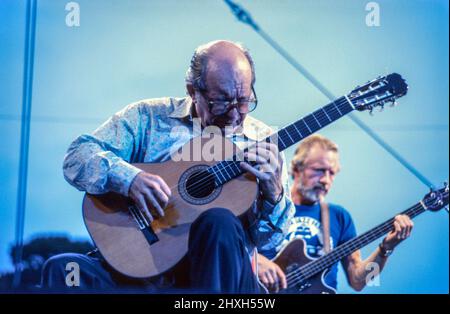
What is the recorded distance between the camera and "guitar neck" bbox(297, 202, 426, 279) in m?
2.41

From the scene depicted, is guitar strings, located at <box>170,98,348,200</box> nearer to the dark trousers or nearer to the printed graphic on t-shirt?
the dark trousers

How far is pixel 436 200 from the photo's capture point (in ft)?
7.91

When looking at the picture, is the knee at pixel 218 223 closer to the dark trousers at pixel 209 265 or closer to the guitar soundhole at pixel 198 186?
the dark trousers at pixel 209 265

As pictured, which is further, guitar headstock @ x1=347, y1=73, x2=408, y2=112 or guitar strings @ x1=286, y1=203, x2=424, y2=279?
guitar strings @ x1=286, y1=203, x2=424, y2=279

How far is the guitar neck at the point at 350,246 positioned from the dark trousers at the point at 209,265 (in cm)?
58

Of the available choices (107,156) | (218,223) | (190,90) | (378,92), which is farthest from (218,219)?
(378,92)

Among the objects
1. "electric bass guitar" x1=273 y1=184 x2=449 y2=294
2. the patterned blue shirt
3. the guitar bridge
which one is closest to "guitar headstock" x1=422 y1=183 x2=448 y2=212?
"electric bass guitar" x1=273 y1=184 x2=449 y2=294

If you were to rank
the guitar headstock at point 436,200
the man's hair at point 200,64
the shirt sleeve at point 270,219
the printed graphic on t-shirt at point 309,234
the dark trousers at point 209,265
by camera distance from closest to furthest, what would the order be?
the dark trousers at point 209,265, the shirt sleeve at point 270,219, the man's hair at point 200,64, the guitar headstock at point 436,200, the printed graphic on t-shirt at point 309,234

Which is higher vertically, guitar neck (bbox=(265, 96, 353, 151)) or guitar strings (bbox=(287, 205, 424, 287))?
guitar neck (bbox=(265, 96, 353, 151))

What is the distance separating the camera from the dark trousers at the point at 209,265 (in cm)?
172

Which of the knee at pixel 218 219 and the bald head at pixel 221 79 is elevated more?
the bald head at pixel 221 79

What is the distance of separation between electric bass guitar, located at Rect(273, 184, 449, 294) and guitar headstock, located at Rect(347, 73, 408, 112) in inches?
15.2

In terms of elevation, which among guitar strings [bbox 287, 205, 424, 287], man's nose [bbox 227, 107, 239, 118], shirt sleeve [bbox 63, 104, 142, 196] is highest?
man's nose [bbox 227, 107, 239, 118]

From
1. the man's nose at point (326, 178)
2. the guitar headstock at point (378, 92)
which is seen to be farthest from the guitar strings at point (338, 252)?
the guitar headstock at point (378, 92)
